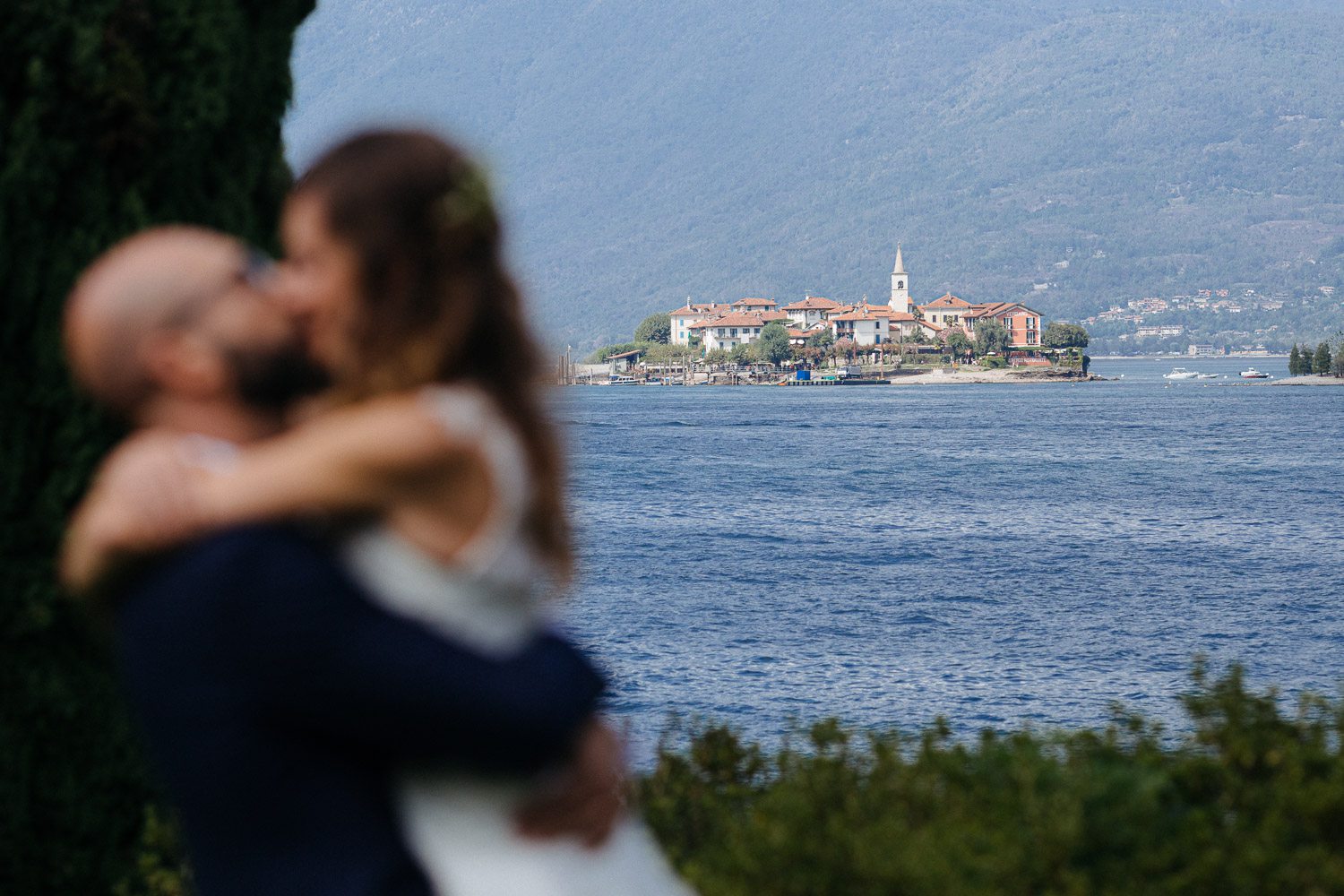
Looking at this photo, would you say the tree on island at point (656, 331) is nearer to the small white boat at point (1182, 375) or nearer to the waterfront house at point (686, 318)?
the waterfront house at point (686, 318)

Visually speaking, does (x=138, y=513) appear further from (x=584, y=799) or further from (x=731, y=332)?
(x=731, y=332)

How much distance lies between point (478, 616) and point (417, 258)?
1.27ft

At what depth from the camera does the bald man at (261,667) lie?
4.17 ft

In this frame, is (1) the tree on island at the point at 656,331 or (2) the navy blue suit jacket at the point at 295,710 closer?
(2) the navy blue suit jacket at the point at 295,710

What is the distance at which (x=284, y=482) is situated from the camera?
131 cm

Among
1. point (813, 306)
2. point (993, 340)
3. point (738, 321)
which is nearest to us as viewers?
point (993, 340)

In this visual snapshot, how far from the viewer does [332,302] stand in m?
1.41

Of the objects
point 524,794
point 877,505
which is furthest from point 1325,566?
point 524,794

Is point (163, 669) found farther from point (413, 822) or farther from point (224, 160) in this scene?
point (224, 160)

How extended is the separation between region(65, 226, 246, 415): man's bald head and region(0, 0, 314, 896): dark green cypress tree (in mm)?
2532

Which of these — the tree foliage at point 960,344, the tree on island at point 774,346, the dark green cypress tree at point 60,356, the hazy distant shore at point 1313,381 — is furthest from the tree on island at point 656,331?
the dark green cypress tree at point 60,356

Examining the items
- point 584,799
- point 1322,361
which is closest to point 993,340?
point 1322,361

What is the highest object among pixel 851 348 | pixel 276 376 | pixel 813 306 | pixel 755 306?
pixel 755 306

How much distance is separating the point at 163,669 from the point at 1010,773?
94.3 inches
